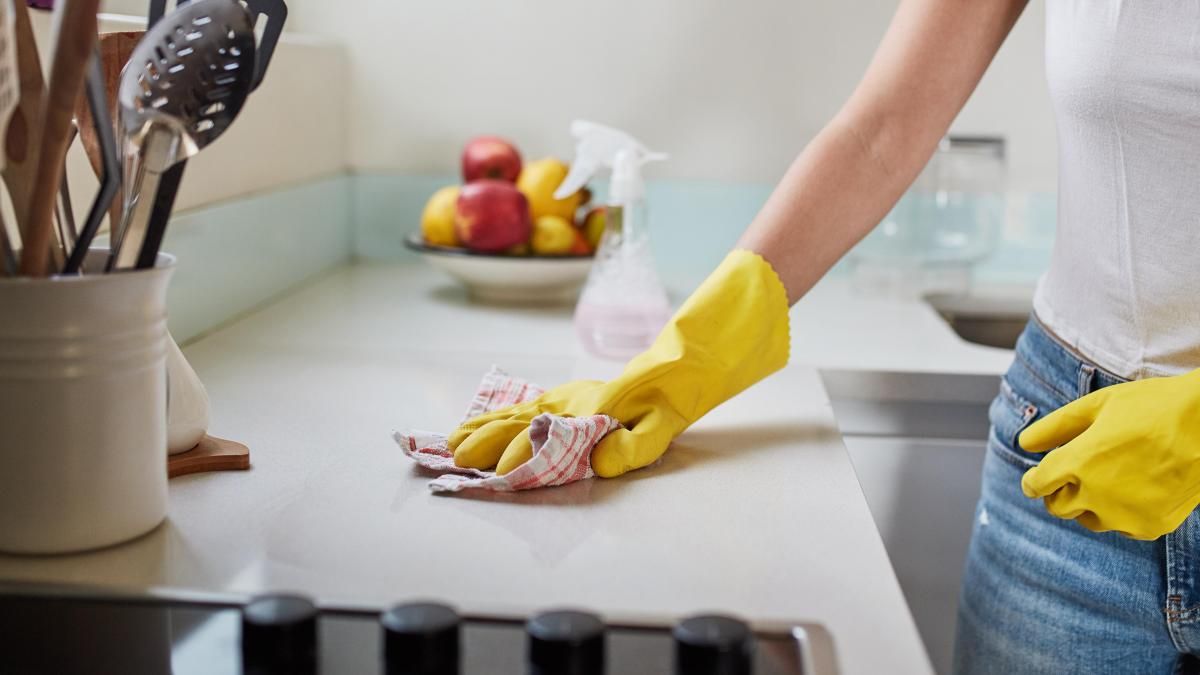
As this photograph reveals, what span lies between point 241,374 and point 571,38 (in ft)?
2.75

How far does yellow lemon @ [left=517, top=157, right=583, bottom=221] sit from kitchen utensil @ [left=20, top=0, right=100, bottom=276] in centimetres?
97

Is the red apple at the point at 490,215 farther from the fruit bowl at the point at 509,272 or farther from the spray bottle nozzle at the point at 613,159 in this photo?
the spray bottle nozzle at the point at 613,159

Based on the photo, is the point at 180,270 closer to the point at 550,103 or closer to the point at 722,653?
the point at 550,103

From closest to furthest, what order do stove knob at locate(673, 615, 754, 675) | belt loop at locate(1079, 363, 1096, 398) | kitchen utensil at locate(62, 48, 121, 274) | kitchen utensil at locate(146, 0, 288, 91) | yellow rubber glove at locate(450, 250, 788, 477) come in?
1. stove knob at locate(673, 615, 754, 675)
2. kitchen utensil at locate(62, 48, 121, 274)
3. kitchen utensil at locate(146, 0, 288, 91)
4. yellow rubber glove at locate(450, 250, 788, 477)
5. belt loop at locate(1079, 363, 1096, 398)

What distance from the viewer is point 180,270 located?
48.4 inches

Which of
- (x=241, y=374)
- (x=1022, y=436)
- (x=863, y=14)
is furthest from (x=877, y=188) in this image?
(x=863, y=14)

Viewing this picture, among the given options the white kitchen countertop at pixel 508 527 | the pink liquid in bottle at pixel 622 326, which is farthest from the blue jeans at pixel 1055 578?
the pink liquid in bottle at pixel 622 326

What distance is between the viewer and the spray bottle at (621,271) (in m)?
1.29

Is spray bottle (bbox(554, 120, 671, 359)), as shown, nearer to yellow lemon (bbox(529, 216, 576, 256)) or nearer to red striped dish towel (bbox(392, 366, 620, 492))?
yellow lemon (bbox(529, 216, 576, 256))

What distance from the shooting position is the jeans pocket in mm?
1027

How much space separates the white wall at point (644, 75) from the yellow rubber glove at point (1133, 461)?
1.00 m

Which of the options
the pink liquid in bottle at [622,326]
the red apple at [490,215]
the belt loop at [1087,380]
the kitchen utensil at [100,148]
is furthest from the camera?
the red apple at [490,215]

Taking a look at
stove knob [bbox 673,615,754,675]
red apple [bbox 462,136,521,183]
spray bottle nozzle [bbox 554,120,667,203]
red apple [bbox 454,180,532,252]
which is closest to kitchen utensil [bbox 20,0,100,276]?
stove knob [bbox 673,615,754,675]

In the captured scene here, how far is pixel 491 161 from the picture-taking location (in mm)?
1650
